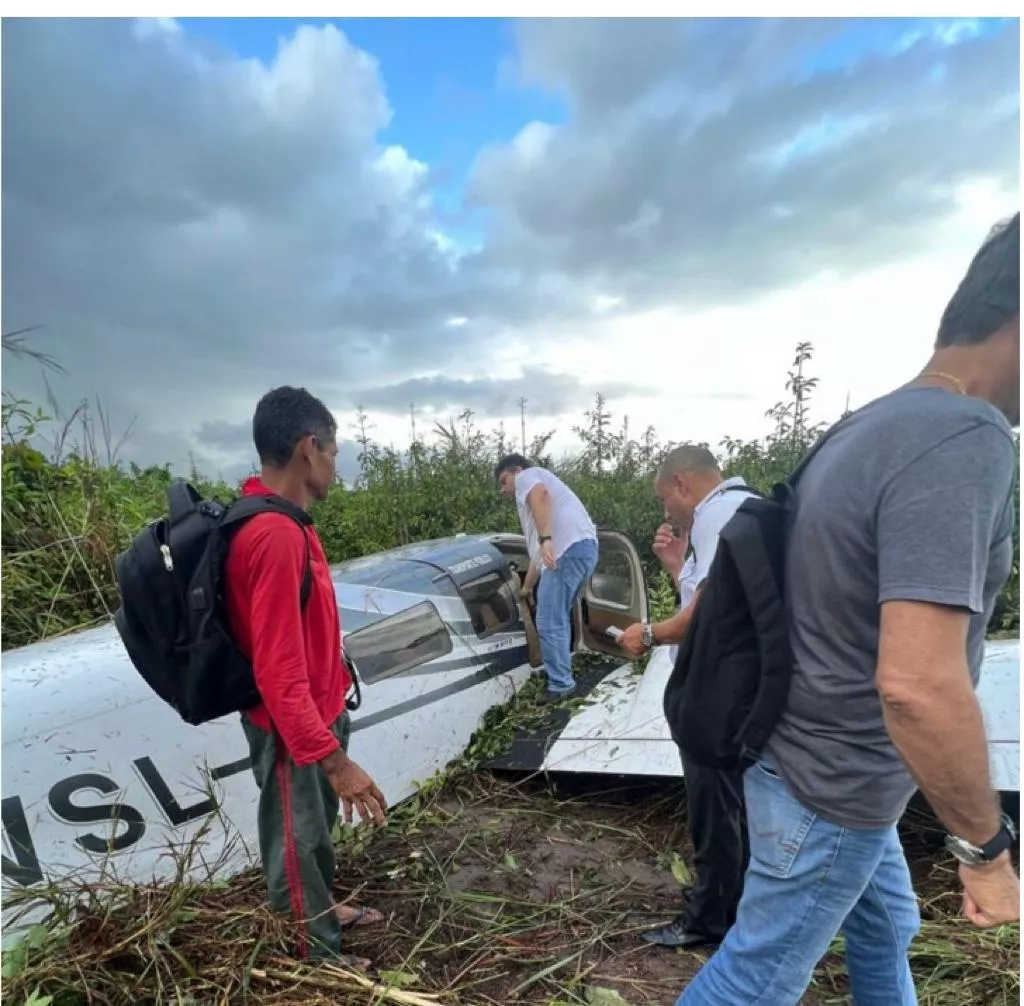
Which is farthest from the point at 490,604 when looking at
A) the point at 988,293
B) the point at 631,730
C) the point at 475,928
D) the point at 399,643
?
the point at 988,293

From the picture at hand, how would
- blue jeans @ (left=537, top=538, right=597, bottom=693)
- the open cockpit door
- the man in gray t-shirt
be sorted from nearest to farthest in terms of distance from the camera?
the man in gray t-shirt < blue jeans @ (left=537, top=538, right=597, bottom=693) < the open cockpit door

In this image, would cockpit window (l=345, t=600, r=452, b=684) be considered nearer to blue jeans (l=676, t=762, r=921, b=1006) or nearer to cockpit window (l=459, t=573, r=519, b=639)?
cockpit window (l=459, t=573, r=519, b=639)

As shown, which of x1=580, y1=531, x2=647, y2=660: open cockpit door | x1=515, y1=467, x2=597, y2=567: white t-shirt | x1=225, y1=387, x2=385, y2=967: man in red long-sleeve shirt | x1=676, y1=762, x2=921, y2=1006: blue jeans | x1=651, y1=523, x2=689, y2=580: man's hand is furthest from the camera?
x1=580, y1=531, x2=647, y2=660: open cockpit door

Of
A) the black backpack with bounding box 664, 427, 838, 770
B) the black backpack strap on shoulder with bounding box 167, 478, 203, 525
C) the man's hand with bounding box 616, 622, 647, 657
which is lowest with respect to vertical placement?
the man's hand with bounding box 616, 622, 647, 657

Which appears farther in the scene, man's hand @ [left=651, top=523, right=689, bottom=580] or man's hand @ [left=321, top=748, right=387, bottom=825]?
man's hand @ [left=651, top=523, right=689, bottom=580]

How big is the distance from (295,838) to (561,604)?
2.87 meters

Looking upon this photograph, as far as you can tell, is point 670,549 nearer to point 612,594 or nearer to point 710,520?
point 710,520

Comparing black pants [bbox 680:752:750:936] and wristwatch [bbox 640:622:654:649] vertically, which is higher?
wristwatch [bbox 640:622:654:649]

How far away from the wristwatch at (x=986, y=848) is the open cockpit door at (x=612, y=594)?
3.81 metres

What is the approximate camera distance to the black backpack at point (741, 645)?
147cm

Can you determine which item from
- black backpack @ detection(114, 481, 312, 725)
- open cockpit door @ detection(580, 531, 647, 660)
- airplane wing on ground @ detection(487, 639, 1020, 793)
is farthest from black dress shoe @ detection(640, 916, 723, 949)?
open cockpit door @ detection(580, 531, 647, 660)

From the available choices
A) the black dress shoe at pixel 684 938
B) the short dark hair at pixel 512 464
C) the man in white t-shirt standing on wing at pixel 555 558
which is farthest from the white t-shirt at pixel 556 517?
the black dress shoe at pixel 684 938

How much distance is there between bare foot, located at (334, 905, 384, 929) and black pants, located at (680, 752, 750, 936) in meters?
1.18

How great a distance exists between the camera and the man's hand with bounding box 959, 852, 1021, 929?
1290mm
